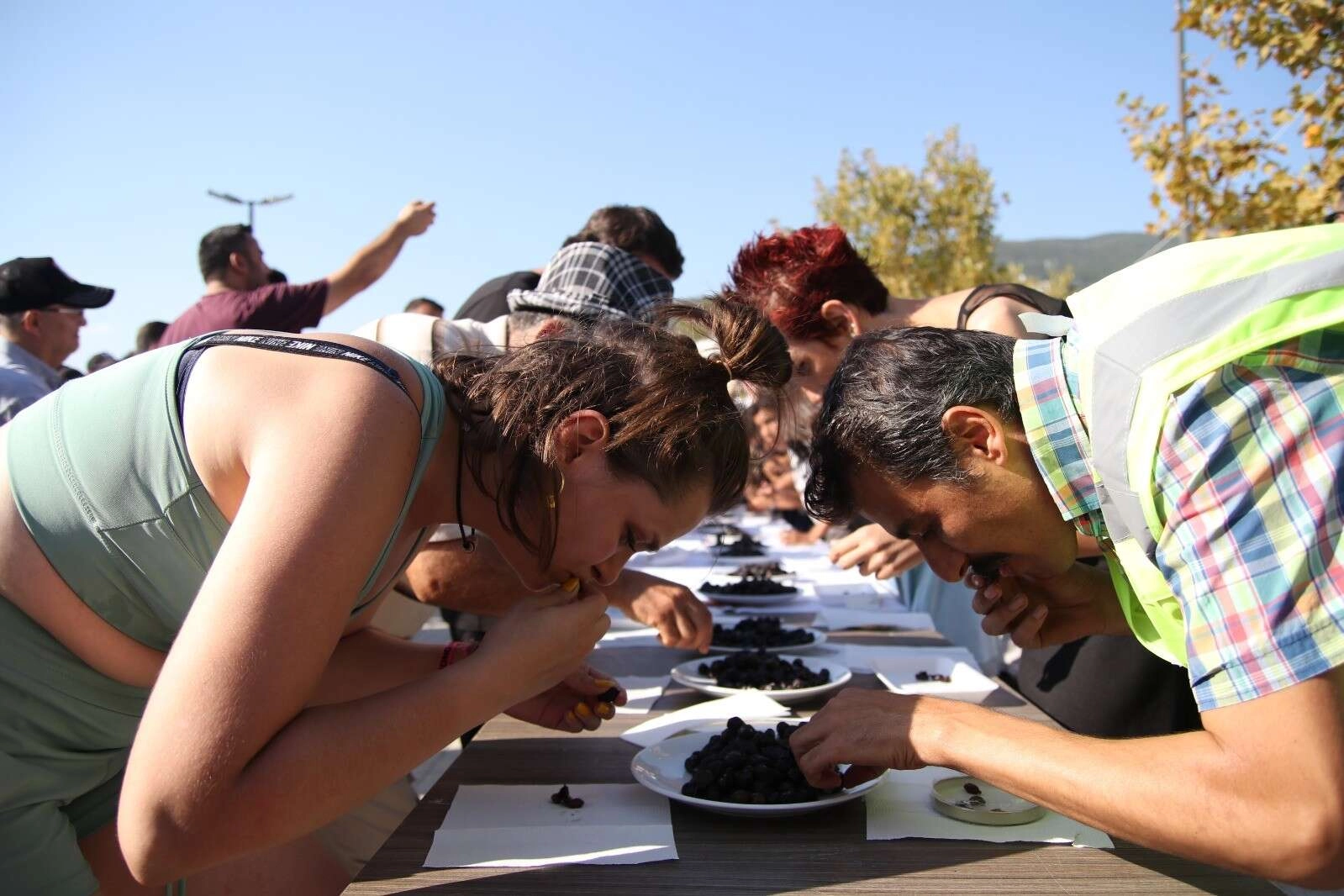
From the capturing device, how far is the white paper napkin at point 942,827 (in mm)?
1460

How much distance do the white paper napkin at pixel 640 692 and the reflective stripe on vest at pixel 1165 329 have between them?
120 centimetres

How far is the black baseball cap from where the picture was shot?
486 cm

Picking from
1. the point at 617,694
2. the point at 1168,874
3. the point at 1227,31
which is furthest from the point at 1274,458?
the point at 1227,31

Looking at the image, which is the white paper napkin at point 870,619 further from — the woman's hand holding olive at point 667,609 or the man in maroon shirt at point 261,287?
the man in maroon shirt at point 261,287

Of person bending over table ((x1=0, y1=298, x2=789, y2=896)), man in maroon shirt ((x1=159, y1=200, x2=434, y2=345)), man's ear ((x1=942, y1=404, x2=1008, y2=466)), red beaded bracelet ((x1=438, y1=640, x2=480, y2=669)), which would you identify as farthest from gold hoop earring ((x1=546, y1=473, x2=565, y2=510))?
man in maroon shirt ((x1=159, y1=200, x2=434, y2=345))

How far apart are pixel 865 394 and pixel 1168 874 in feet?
2.74

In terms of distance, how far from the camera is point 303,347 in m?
1.37

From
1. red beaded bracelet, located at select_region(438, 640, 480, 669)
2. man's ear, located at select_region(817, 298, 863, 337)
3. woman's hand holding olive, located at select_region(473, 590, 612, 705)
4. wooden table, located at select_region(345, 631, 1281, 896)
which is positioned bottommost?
wooden table, located at select_region(345, 631, 1281, 896)

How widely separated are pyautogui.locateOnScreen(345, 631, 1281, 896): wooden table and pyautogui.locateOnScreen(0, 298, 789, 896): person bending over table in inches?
8.8

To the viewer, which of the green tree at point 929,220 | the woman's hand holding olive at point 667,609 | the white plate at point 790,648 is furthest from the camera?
the green tree at point 929,220

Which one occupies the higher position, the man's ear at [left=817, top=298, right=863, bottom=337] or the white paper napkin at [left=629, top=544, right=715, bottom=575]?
the man's ear at [left=817, top=298, right=863, bottom=337]

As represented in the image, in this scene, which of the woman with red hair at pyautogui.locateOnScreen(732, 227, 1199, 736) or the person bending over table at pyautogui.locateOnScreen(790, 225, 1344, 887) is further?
the woman with red hair at pyautogui.locateOnScreen(732, 227, 1199, 736)

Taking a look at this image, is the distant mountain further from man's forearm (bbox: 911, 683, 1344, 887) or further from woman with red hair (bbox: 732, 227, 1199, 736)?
man's forearm (bbox: 911, 683, 1344, 887)

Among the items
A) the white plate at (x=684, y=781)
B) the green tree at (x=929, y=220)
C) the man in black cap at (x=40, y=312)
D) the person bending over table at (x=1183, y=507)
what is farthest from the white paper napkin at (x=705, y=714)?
the green tree at (x=929, y=220)
